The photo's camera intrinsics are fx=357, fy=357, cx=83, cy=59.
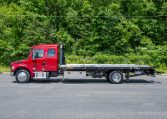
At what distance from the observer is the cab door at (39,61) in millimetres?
22203

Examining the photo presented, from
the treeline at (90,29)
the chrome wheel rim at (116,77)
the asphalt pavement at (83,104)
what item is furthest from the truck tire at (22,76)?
the treeline at (90,29)

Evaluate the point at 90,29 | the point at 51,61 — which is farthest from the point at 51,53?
the point at 90,29

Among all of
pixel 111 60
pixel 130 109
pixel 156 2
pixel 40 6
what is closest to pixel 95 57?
pixel 111 60

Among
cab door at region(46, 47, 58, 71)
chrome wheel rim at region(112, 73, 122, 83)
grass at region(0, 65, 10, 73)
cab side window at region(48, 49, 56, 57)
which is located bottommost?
chrome wheel rim at region(112, 73, 122, 83)

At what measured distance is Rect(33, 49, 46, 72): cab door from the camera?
874 inches

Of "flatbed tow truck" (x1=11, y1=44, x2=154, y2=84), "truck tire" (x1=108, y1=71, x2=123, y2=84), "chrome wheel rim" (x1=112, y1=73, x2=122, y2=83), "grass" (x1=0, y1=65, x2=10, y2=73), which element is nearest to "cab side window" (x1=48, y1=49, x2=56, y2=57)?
"flatbed tow truck" (x1=11, y1=44, x2=154, y2=84)

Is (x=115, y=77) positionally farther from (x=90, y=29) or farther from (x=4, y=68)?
(x=90, y=29)

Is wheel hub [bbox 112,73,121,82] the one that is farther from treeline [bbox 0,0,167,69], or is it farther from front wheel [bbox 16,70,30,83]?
treeline [bbox 0,0,167,69]

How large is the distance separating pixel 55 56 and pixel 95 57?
13.8m

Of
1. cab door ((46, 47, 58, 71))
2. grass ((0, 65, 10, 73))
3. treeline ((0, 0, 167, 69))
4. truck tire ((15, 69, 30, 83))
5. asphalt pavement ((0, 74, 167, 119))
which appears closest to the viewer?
asphalt pavement ((0, 74, 167, 119))

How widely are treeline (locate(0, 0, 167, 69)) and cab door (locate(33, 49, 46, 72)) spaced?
523 inches

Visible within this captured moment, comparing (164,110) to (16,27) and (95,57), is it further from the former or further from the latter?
(16,27)

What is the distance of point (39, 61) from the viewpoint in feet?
72.8

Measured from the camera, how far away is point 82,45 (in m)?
38.4
